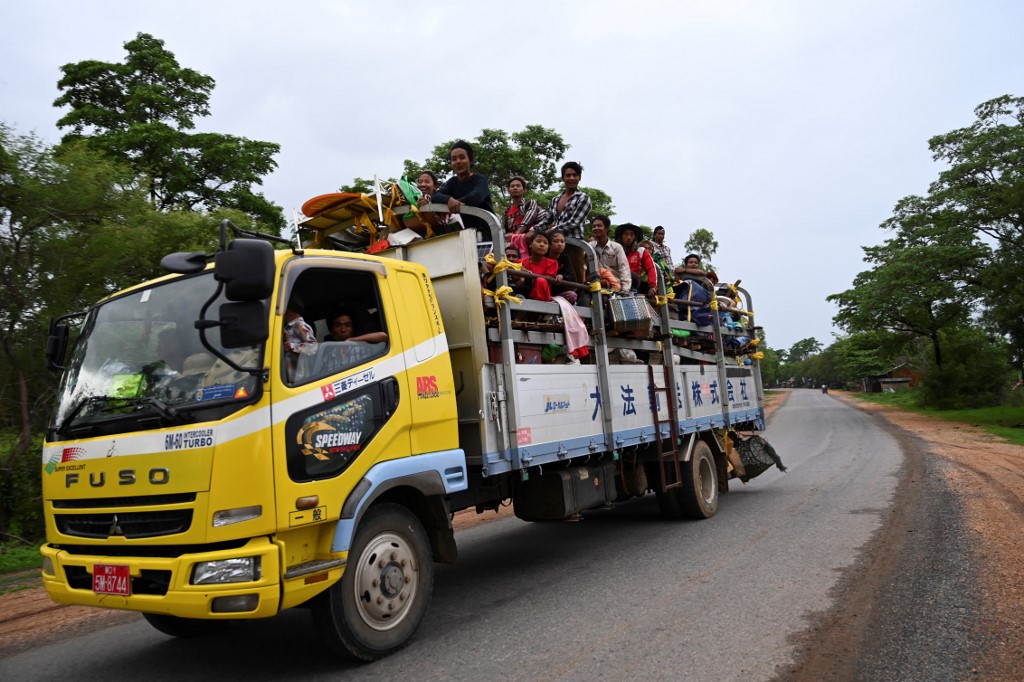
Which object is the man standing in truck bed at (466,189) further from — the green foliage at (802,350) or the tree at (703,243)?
the green foliage at (802,350)

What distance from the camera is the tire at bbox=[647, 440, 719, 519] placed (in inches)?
317

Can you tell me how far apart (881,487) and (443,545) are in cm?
805

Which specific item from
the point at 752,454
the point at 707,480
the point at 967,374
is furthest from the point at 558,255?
the point at 967,374

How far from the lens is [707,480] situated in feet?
28.3

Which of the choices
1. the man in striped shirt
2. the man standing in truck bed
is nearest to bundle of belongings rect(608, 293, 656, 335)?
the man in striped shirt

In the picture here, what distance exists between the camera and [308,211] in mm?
5582

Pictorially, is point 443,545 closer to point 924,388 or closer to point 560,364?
point 560,364

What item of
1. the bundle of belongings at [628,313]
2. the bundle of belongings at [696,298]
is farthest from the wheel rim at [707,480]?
the bundle of belongings at [628,313]

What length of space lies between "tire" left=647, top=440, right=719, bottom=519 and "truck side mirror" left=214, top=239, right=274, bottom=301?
5535 millimetres

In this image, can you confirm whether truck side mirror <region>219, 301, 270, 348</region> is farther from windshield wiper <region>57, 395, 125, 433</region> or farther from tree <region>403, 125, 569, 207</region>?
tree <region>403, 125, 569, 207</region>

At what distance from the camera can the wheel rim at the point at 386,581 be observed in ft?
13.2

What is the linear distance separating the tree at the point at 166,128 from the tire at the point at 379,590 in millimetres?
16633

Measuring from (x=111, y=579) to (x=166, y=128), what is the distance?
17750mm

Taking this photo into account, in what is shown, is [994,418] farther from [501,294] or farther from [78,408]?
[78,408]
